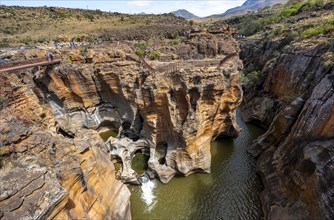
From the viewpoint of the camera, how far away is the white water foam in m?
14.7

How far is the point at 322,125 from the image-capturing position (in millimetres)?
11148

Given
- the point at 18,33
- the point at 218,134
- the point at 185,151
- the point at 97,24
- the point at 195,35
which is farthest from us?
the point at 97,24

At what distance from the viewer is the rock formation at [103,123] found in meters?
8.22

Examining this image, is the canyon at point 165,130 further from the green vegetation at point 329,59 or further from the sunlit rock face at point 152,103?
the green vegetation at point 329,59

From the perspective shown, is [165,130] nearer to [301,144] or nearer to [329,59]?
[301,144]

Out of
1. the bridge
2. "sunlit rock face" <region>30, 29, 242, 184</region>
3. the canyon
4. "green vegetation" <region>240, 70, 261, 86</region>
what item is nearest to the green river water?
the canyon

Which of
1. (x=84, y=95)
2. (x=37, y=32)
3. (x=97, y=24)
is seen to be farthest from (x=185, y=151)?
(x=97, y=24)

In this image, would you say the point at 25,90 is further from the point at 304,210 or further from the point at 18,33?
the point at 18,33

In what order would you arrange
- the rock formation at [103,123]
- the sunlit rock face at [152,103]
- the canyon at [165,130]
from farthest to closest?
the sunlit rock face at [152,103], the canyon at [165,130], the rock formation at [103,123]

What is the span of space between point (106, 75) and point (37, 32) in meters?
37.2

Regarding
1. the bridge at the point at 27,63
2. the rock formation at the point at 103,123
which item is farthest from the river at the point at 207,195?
the bridge at the point at 27,63

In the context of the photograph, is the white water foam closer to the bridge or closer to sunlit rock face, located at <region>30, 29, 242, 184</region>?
sunlit rock face, located at <region>30, 29, 242, 184</region>

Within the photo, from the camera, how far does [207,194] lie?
15203 millimetres

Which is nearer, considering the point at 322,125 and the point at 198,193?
the point at 322,125
